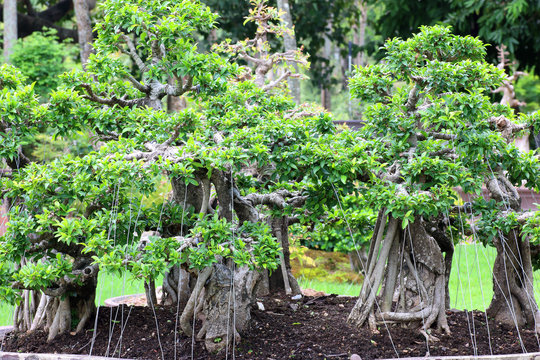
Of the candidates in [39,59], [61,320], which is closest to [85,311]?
[61,320]

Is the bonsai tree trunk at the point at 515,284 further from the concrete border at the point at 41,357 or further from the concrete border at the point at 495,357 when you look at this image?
the concrete border at the point at 41,357

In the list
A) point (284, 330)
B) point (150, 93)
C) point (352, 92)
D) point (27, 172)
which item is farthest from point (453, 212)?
point (27, 172)

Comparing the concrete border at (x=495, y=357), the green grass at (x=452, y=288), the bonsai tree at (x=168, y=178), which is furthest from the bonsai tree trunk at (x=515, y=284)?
the green grass at (x=452, y=288)

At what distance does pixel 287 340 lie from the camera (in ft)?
15.5

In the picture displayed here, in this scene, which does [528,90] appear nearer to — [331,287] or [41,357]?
[331,287]

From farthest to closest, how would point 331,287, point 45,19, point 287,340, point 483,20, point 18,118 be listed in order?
1. point 45,19
2. point 483,20
3. point 331,287
4. point 287,340
5. point 18,118

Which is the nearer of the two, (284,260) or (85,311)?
(85,311)

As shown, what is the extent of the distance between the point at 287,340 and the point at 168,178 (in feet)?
5.31

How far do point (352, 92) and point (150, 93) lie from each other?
1.75 metres

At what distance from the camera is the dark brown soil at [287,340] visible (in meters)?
4.51

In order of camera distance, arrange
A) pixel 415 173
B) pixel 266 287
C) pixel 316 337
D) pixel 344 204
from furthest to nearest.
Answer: pixel 266 287 → pixel 344 204 → pixel 316 337 → pixel 415 173

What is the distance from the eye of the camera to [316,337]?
4.79 m

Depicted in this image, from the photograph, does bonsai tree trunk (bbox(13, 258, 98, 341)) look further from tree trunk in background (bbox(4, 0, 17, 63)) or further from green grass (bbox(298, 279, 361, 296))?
tree trunk in background (bbox(4, 0, 17, 63))

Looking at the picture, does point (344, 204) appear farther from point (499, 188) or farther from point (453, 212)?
point (499, 188)
